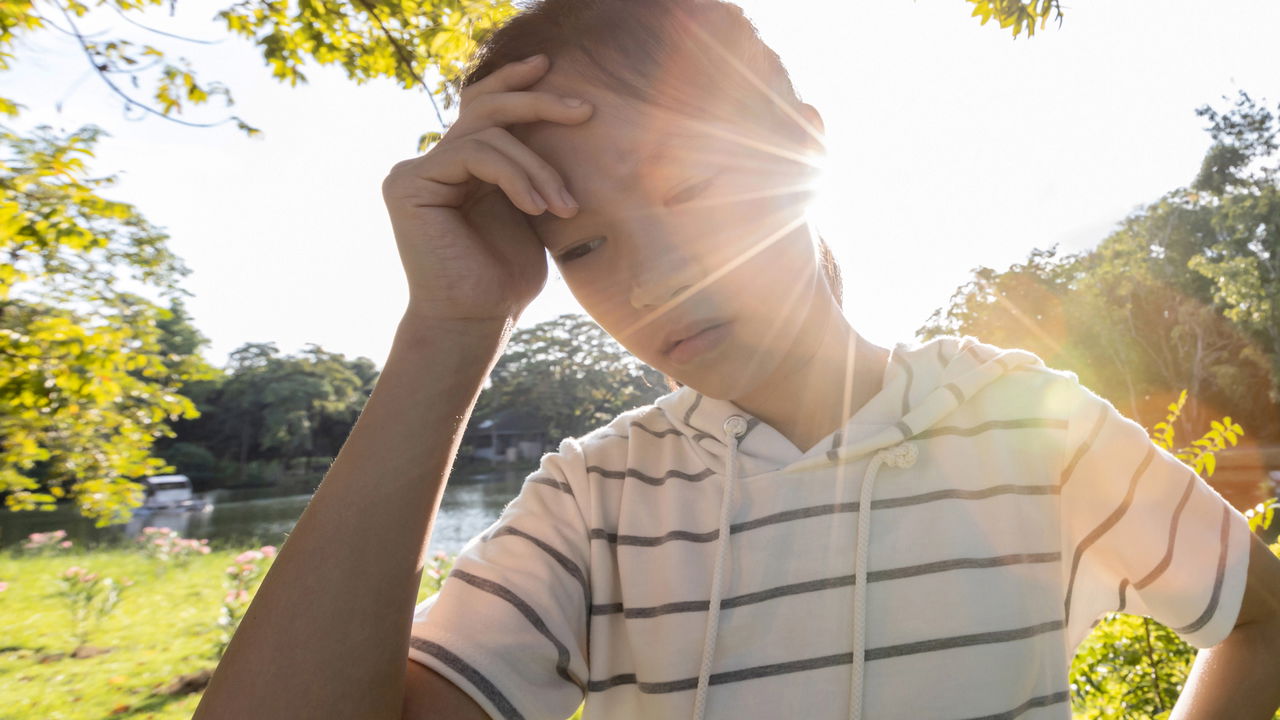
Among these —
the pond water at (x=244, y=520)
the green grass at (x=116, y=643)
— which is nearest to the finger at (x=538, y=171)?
the green grass at (x=116, y=643)

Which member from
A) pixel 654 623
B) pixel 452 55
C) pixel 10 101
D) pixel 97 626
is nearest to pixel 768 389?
pixel 654 623

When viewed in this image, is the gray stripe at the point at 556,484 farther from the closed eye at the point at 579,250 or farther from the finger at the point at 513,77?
the finger at the point at 513,77

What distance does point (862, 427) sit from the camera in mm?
1148

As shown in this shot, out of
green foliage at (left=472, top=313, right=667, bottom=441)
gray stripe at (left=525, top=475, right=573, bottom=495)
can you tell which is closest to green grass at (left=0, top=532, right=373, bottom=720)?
gray stripe at (left=525, top=475, right=573, bottom=495)

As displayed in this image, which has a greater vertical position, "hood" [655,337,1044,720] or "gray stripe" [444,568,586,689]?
"hood" [655,337,1044,720]

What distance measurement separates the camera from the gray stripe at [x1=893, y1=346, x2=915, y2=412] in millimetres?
1177

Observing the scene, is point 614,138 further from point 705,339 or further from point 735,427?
point 735,427

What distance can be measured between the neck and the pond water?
13672 millimetres

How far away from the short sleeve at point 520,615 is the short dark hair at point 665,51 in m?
0.67

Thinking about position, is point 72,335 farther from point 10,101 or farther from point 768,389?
point 768,389

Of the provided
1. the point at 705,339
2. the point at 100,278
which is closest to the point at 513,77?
the point at 705,339

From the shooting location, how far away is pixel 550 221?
A: 45.1 inches

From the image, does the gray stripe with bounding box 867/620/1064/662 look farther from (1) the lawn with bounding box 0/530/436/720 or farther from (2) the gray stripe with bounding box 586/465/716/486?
(1) the lawn with bounding box 0/530/436/720

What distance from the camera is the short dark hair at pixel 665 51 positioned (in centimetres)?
114
